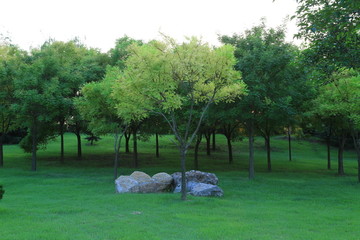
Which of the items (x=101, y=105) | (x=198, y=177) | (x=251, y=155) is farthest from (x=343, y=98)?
(x=101, y=105)

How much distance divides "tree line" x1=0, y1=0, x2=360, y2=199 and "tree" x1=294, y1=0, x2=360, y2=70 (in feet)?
0.11

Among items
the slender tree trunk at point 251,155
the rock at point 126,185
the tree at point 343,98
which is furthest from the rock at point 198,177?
the tree at point 343,98

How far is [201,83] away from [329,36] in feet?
21.0

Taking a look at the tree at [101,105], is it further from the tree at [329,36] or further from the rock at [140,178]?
the tree at [329,36]

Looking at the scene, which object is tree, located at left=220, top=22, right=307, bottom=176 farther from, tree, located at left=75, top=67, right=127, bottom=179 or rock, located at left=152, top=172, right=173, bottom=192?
tree, located at left=75, top=67, right=127, bottom=179

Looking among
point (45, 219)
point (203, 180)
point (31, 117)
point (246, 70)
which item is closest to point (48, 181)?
point (31, 117)

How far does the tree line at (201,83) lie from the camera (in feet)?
42.8

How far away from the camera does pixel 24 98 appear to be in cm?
2881

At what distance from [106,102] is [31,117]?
10.7m

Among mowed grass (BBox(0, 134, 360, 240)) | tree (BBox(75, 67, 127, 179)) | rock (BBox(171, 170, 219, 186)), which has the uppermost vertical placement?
tree (BBox(75, 67, 127, 179))

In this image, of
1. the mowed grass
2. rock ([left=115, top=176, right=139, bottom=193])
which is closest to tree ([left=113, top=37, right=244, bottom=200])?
the mowed grass

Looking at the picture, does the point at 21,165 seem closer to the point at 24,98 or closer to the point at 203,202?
the point at 24,98

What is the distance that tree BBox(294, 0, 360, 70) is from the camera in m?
10.7

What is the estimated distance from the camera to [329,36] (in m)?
12.2
